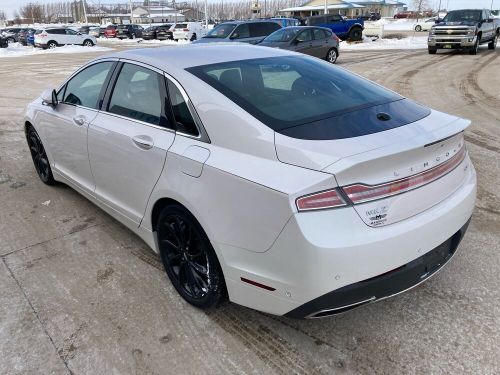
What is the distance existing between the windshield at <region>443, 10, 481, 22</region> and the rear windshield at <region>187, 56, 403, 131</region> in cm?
1810

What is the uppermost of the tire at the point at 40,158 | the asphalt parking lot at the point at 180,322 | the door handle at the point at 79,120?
the door handle at the point at 79,120

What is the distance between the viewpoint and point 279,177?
218cm

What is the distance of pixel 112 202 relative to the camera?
3.59 m

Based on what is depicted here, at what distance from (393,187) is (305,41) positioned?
14.5 meters

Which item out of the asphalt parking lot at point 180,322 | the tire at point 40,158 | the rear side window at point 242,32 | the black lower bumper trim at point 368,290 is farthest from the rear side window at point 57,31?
the black lower bumper trim at point 368,290

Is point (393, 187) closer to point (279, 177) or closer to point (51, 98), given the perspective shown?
point (279, 177)

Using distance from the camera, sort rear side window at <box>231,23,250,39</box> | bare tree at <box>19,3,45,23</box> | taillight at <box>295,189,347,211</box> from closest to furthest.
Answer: taillight at <box>295,189,347,211</box>, rear side window at <box>231,23,250,39</box>, bare tree at <box>19,3,45,23</box>

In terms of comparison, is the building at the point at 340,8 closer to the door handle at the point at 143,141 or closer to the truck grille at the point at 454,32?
the truck grille at the point at 454,32

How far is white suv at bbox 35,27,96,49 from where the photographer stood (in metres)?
32.2

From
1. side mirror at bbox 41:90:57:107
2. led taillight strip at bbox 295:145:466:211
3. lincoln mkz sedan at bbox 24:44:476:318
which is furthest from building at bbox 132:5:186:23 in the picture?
led taillight strip at bbox 295:145:466:211

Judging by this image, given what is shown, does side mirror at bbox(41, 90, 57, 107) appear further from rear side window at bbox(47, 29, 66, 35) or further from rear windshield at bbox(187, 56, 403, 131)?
rear side window at bbox(47, 29, 66, 35)

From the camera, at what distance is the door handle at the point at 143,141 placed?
2954 millimetres

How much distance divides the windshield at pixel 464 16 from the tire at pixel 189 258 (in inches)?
→ 763

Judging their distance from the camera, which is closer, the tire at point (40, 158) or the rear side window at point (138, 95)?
the rear side window at point (138, 95)
